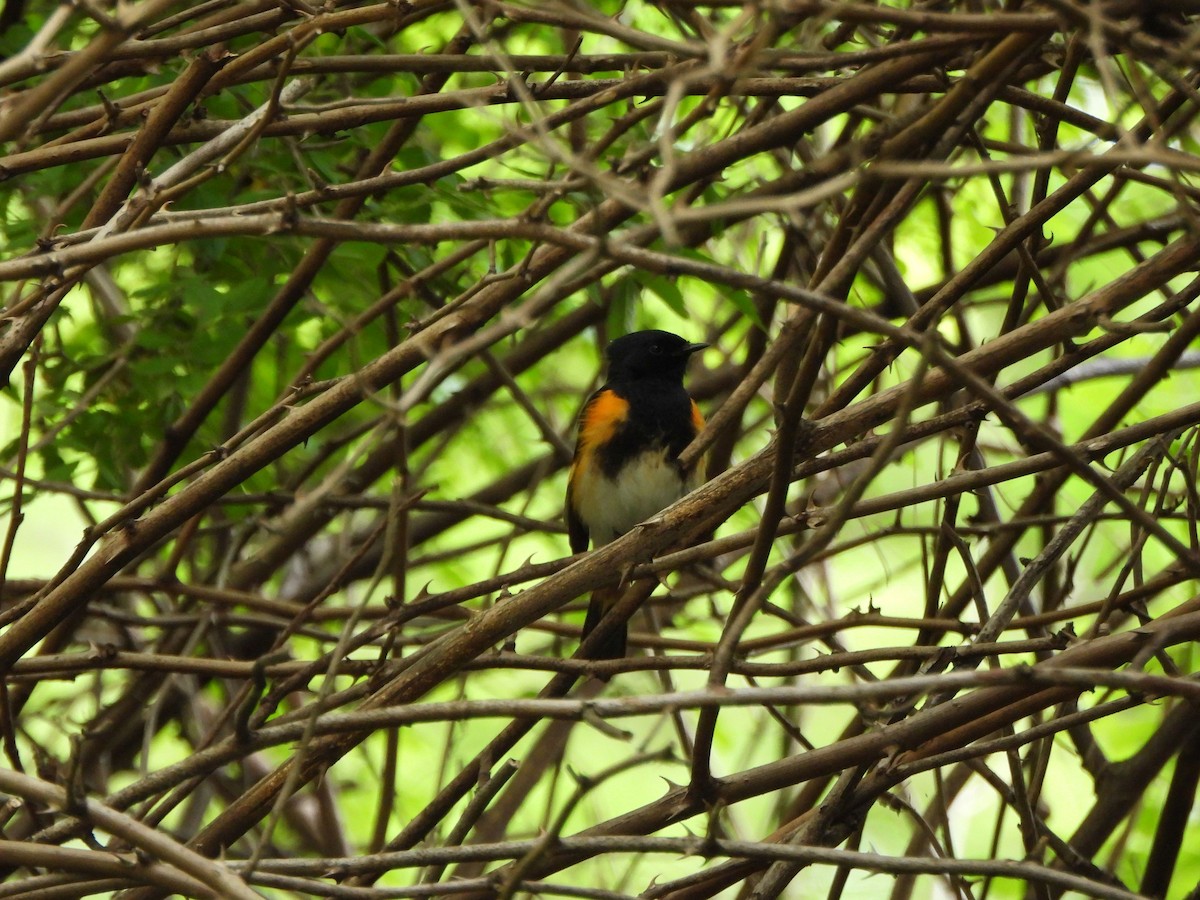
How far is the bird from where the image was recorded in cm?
501

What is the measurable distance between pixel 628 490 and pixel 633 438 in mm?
204

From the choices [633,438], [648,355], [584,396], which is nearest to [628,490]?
[633,438]

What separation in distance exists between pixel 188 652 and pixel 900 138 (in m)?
2.84

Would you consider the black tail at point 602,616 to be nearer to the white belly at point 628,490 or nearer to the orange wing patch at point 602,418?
the white belly at point 628,490

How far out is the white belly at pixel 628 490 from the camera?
502 cm

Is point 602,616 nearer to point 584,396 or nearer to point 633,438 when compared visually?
point 633,438

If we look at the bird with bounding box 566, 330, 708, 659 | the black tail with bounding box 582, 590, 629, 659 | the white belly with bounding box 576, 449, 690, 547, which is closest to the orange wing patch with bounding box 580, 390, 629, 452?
the bird with bounding box 566, 330, 708, 659

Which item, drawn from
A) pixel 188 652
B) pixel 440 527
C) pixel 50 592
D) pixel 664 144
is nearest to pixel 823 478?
pixel 440 527

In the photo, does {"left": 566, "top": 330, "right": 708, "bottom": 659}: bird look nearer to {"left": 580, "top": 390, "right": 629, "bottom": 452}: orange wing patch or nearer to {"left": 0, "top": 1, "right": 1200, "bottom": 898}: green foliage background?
{"left": 580, "top": 390, "right": 629, "bottom": 452}: orange wing patch

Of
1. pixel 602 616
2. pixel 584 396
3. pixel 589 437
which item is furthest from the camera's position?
pixel 584 396

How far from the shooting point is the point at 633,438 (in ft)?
16.4

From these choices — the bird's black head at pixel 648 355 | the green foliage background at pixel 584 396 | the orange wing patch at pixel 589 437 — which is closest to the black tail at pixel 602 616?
the green foliage background at pixel 584 396

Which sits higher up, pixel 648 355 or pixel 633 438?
pixel 648 355

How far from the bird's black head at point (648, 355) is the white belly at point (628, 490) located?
0.34 metres
